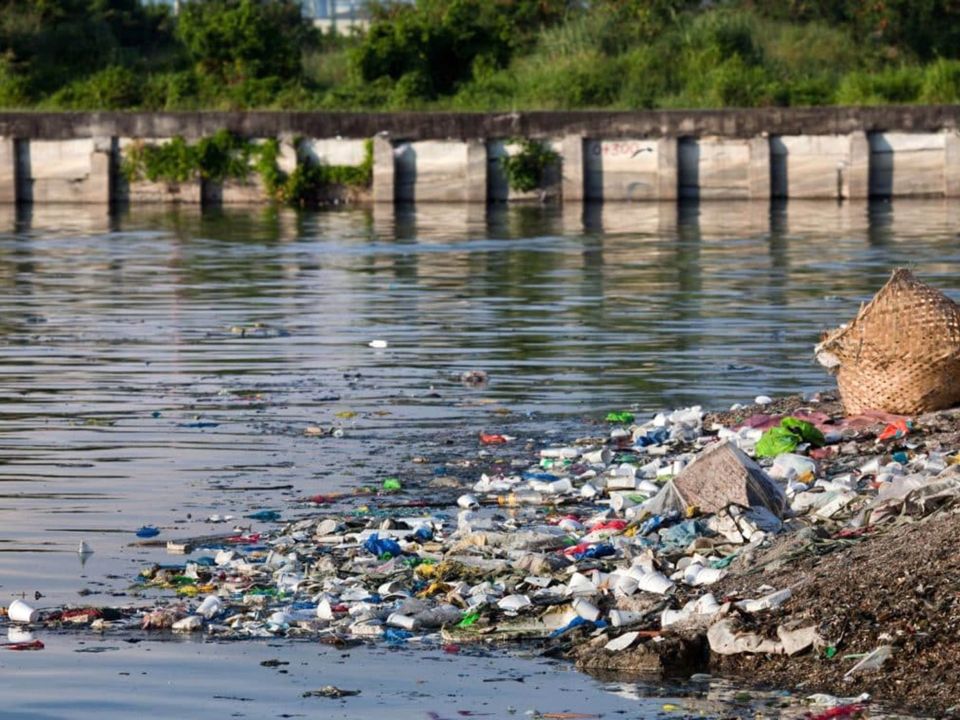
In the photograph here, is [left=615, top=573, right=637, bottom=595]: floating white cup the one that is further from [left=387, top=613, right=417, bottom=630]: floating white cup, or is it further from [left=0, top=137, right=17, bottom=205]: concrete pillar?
[left=0, top=137, right=17, bottom=205]: concrete pillar

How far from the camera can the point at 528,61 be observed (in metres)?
41.9

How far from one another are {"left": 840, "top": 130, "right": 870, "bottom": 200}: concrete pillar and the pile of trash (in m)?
24.6

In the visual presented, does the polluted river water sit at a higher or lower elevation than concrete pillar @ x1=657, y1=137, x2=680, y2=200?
lower

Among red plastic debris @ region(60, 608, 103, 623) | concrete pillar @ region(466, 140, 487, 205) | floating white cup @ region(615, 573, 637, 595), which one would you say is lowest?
red plastic debris @ region(60, 608, 103, 623)

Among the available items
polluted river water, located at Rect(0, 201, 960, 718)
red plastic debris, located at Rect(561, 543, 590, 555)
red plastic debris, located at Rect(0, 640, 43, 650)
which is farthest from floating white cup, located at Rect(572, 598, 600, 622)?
red plastic debris, located at Rect(0, 640, 43, 650)

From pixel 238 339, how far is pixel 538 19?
29098 millimetres

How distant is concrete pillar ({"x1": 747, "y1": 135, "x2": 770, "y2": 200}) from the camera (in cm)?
3528

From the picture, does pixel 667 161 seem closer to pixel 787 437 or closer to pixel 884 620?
pixel 787 437

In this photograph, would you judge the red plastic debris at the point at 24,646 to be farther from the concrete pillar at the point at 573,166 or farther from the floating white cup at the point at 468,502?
the concrete pillar at the point at 573,166

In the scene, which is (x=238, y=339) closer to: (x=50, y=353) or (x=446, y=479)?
(x=50, y=353)

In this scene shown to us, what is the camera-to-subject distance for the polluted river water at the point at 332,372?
720 cm

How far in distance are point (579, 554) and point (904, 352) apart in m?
3.50

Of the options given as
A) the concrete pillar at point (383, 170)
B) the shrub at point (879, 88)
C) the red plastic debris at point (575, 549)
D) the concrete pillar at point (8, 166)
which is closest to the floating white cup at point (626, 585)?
the red plastic debris at point (575, 549)

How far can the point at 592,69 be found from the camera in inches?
1576
